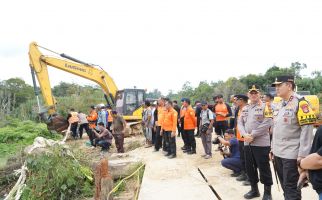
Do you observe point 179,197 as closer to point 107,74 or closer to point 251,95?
point 251,95

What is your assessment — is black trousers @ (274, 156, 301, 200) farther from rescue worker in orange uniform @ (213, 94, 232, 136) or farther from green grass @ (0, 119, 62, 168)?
green grass @ (0, 119, 62, 168)

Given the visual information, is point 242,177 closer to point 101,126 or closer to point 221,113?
point 221,113

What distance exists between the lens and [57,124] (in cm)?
1420

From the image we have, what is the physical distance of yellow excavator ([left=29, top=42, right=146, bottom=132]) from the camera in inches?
549

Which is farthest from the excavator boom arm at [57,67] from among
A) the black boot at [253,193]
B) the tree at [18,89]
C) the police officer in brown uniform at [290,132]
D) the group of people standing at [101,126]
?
the tree at [18,89]

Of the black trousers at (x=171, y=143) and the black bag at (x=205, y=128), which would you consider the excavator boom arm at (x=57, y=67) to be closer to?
the black trousers at (x=171, y=143)

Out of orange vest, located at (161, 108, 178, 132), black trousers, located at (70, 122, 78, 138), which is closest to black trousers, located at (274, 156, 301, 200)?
orange vest, located at (161, 108, 178, 132)

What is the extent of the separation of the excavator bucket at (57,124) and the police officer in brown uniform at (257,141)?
11055 mm

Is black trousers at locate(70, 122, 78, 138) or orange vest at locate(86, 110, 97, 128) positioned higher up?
orange vest at locate(86, 110, 97, 128)

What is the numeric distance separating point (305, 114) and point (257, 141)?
138 centimetres

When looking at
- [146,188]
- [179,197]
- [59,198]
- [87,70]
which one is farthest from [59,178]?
[87,70]

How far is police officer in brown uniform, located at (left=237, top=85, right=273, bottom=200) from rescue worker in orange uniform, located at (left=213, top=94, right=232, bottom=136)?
4.43 meters

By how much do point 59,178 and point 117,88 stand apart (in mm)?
9669

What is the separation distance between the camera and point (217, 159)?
7.99 meters
